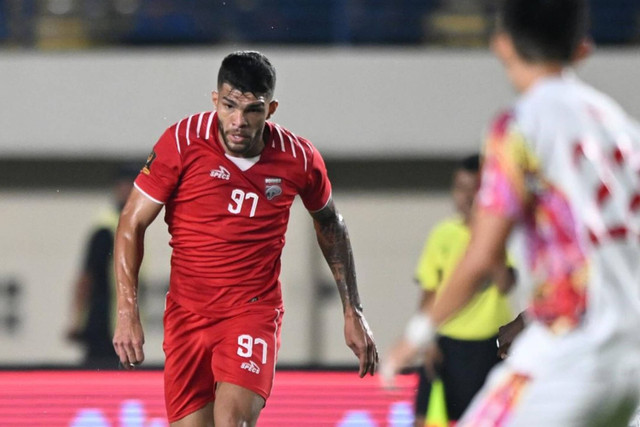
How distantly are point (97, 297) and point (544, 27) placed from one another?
323 inches

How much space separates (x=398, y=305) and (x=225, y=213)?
25.0ft

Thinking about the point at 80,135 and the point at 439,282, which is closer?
the point at 439,282

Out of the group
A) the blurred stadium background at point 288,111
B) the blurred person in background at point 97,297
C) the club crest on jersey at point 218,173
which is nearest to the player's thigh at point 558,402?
the club crest on jersey at point 218,173

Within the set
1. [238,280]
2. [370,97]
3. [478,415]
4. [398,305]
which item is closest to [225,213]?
[238,280]

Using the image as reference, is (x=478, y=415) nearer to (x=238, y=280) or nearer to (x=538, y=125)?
(x=538, y=125)

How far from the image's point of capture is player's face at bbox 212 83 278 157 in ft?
15.6

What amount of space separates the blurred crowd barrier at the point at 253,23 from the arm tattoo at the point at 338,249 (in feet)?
22.3

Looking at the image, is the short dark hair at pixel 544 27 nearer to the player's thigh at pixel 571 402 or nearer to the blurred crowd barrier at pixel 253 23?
the player's thigh at pixel 571 402

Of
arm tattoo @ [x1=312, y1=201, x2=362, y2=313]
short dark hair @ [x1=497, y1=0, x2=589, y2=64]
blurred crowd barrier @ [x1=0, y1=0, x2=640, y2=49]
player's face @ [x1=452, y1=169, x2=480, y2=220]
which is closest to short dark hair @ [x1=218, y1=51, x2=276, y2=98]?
arm tattoo @ [x1=312, y1=201, x2=362, y2=313]

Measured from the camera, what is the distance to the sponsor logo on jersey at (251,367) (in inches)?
190

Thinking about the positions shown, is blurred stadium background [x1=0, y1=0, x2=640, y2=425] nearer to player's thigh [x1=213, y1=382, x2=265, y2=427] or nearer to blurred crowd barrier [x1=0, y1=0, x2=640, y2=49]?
blurred crowd barrier [x1=0, y1=0, x2=640, y2=49]

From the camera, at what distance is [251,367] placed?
4.85 metres

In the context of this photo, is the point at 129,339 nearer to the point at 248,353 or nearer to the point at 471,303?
the point at 248,353

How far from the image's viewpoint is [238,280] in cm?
493
